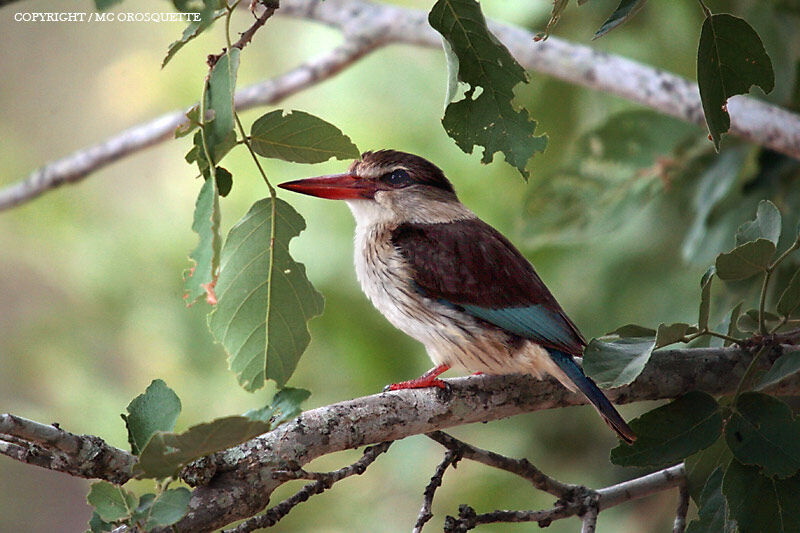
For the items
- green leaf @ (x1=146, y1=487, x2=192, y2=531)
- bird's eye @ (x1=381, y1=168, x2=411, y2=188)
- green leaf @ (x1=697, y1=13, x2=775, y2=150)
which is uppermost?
bird's eye @ (x1=381, y1=168, x2=411, y2=188)

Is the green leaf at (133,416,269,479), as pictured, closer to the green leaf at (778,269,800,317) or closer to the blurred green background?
the green leaf at (778,269,800,317)

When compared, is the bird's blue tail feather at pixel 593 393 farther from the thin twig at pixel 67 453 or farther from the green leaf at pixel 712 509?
the thin twig at pixel 67 453

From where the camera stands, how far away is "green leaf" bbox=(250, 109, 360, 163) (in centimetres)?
150

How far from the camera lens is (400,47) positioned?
4.35m

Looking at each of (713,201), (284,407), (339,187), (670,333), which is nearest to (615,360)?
(670,333)

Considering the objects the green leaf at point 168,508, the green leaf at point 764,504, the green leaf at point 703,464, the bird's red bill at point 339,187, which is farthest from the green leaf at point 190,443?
the bird's red bill at point 339,187

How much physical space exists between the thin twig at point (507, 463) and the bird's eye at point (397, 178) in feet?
3.61

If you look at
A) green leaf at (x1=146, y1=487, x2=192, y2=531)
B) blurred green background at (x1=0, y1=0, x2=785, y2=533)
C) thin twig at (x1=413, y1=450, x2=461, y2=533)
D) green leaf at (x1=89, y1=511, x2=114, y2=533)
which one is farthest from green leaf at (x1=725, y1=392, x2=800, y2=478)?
blurred green background at (x1=0, y1=0, x2=785, y2=533)

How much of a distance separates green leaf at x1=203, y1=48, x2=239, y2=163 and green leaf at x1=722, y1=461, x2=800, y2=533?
969 mm

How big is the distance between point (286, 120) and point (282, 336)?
367 mm

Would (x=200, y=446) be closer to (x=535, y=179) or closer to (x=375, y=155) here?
(x=375, y=155)

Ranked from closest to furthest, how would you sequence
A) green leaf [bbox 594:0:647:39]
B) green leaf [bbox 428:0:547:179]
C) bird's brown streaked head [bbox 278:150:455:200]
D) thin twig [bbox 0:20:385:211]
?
green leaf [bbox 594:0:647:39] < green leaf [bbox 428:0:547:179] < bird's brown streaked head [bbox 278:150:455:200] < thin twig [bbox 0:20:385:211]

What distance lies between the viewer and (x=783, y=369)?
1544 millimetres

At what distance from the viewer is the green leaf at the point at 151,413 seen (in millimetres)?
1355
